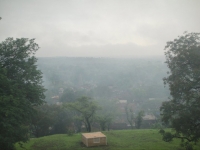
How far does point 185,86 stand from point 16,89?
45.8 ft

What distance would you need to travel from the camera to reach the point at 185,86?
1520 centimetres

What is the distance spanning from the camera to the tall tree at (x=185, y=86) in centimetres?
1537

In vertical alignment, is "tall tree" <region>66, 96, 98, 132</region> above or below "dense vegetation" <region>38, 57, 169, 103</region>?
below

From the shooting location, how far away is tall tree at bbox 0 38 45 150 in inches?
608

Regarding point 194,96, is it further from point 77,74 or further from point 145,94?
point 77,74

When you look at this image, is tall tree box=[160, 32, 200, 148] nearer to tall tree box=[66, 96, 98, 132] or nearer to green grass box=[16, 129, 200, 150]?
green grass box=[16, 129, 200, 150]

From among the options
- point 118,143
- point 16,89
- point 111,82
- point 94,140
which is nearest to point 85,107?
point 94,140

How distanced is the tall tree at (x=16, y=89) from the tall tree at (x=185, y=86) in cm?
1245

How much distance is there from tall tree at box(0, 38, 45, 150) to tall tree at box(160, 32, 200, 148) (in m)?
12.5

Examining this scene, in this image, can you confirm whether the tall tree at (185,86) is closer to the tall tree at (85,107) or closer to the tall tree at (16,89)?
the tall tree at (16,89)

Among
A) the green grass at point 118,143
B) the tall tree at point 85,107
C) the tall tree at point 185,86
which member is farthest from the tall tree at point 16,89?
the tall tree at point 85,107

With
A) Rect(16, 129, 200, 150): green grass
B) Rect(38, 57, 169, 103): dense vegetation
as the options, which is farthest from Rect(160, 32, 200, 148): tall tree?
Rect(38, 57, 169, 103): dense vegetation

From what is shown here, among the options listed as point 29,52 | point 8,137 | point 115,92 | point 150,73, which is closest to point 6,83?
point 8,137

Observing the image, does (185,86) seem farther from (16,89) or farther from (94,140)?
(94,140)
